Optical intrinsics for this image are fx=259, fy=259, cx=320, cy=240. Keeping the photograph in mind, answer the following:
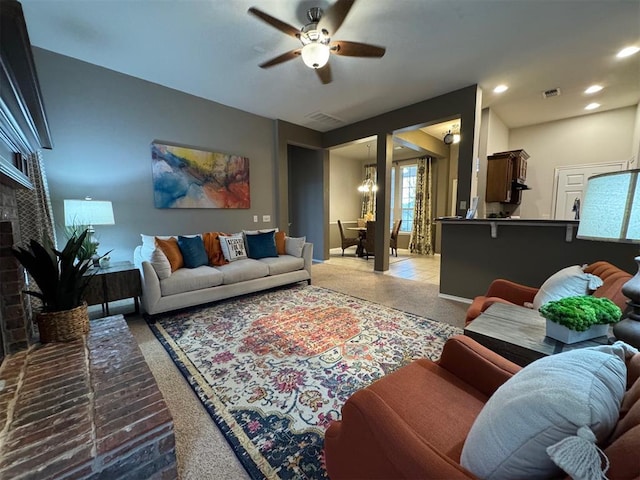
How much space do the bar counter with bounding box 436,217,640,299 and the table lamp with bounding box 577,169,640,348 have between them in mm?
1890

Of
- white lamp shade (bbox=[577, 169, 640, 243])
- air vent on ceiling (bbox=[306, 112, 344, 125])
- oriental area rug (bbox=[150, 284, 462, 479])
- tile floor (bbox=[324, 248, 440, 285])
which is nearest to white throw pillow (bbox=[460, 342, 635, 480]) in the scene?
white lamp shade (bbox=[577, 169, 640, 243])

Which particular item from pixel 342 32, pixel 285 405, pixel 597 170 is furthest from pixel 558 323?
pixel 597 170

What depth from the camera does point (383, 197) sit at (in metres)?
4.91

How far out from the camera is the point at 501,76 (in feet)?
11.4

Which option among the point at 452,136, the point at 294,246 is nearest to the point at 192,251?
the point at 294,246

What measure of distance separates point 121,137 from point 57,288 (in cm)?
265

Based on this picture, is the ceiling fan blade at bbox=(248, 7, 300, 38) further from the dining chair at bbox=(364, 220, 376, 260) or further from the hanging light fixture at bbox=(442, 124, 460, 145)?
the dining chair at bbox=(364, 220, 376, 260)

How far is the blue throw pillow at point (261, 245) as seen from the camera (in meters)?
3.86

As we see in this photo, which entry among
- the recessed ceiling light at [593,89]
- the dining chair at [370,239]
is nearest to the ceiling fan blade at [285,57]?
the dining chair at [370,239]

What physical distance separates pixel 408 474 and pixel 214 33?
3589 millimetres

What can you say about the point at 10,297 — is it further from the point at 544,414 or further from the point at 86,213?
the point at 544,414

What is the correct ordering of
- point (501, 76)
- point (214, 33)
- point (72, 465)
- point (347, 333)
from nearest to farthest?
point (72, 465)
point (347, 333)
point (214, 33)
point (501, 76)

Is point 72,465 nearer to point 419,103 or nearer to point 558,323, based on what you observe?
point 558,323

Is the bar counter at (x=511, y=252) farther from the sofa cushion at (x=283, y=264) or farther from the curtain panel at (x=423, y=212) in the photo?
the curtain panel at (x=423, y=212)
